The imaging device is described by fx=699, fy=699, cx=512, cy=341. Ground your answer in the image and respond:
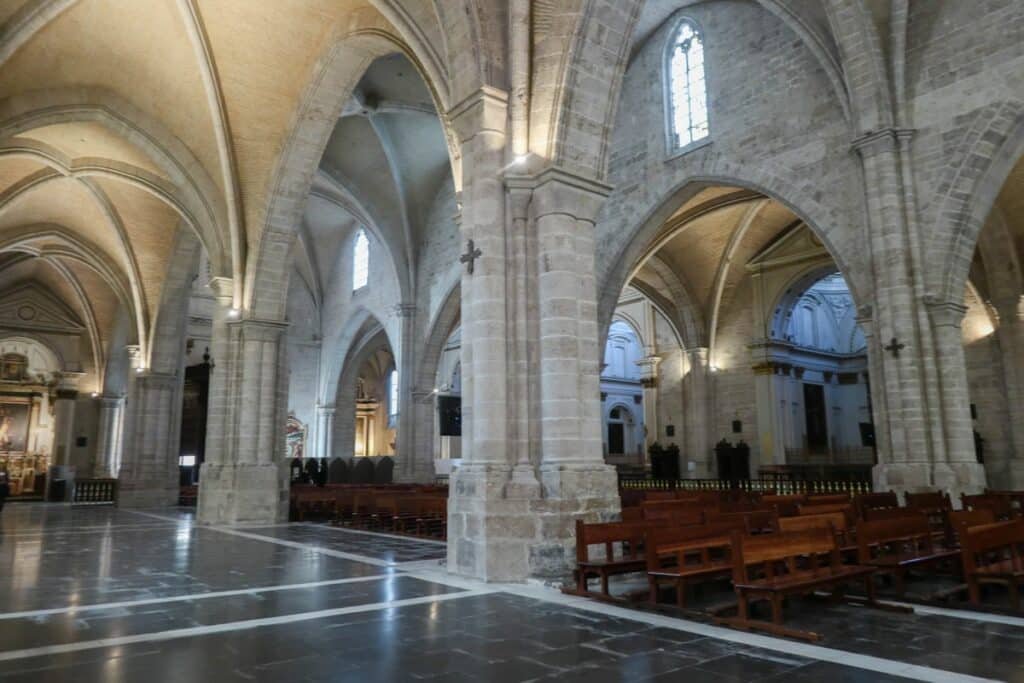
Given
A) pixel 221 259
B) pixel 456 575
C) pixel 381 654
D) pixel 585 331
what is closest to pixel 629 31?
pixel 585 331

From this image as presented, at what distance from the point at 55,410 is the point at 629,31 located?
1296 inches

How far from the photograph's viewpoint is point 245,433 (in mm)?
15797

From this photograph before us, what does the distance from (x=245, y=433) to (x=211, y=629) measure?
11.2 meters

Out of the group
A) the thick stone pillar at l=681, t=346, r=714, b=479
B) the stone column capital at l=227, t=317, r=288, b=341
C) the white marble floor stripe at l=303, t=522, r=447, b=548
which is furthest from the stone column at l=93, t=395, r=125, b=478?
the thick stone pillar at l=681, t=346, r=714, b=479

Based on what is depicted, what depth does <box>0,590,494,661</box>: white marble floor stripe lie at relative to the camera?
15.2 ft

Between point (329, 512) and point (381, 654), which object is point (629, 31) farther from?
point (329, 512)

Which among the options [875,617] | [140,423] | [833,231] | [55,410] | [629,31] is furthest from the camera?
[55,410]

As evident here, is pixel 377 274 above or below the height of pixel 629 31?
above

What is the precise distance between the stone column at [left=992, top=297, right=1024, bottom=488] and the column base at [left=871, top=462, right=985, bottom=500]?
7.78 metres

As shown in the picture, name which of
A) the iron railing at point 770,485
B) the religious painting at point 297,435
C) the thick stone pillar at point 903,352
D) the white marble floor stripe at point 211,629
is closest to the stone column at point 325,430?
the religious painting at point 297,435

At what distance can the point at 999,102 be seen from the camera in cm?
1269

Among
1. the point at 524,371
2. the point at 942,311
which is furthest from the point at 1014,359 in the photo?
the point at 524,371

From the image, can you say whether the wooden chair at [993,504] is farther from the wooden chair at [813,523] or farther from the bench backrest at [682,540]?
the bench backrest at [682,540]

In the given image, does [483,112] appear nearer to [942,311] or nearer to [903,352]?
[903,352]
